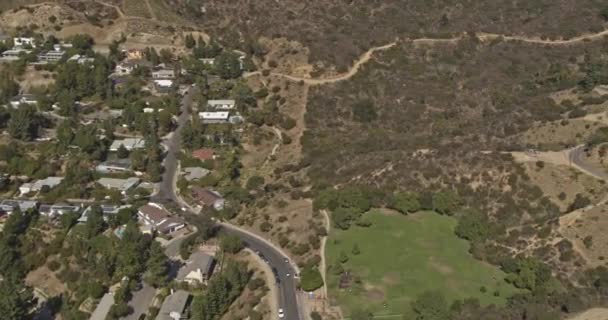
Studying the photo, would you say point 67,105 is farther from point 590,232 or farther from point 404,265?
point 590,232

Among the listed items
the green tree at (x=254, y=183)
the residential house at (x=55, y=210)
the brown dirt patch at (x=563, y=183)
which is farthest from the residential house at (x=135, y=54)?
the brown dirt patch at (x=563, y=183)

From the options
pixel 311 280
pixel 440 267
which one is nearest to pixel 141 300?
pixel 311 280

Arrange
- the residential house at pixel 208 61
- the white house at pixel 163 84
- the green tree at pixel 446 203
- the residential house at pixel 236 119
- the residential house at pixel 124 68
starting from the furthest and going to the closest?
the residential house at pixel 124 68 < the residential house at pixel 208 61 < the white house at pixel 163 84 < the residential house at pixel 236 119 < the green tree at pixel 446 203

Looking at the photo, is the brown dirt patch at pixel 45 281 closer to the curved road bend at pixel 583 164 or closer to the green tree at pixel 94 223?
the green tree at pixel 94 223

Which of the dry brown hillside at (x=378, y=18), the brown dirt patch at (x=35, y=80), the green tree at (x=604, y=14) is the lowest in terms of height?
the brown dirt patch at (x=35, y=80)

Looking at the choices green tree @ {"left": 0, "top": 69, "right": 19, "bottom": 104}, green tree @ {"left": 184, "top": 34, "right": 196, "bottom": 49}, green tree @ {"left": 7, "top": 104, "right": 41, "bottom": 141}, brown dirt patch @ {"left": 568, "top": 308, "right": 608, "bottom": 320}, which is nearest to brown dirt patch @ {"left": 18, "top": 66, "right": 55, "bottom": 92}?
green tree @ {"left": 0, "top": 69, "right": 19, "bottom": 104}

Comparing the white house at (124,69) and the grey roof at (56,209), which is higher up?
the white house at (124,69)

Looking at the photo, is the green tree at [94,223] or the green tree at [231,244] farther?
the green tree at [94,223]
